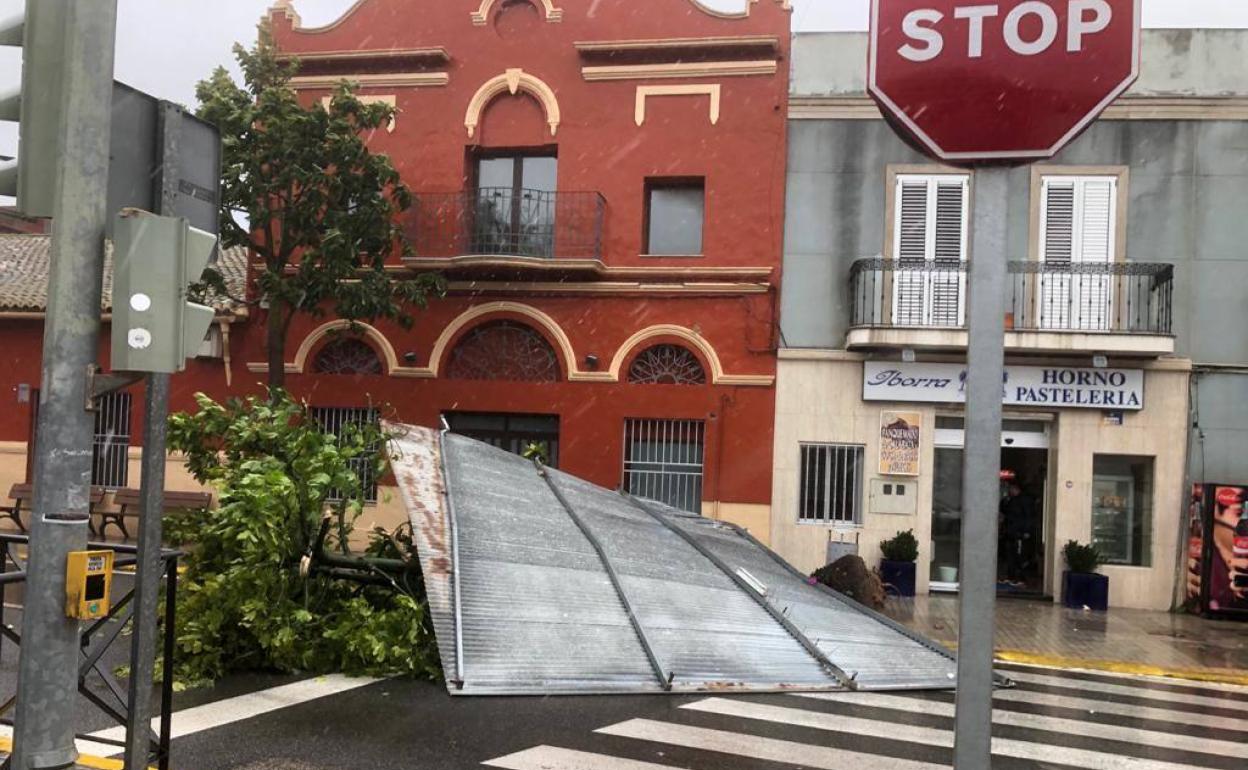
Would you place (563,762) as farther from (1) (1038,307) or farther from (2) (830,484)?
(1) (1038,307)

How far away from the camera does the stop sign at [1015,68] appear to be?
2.48 m

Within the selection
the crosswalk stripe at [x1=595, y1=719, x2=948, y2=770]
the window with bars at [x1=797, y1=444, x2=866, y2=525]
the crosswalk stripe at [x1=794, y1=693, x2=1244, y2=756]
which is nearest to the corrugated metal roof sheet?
the crosswalk stripe at [x1=794, y1=693, x2=1244, y2=756]

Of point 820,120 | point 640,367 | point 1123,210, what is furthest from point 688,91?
point 1123,210

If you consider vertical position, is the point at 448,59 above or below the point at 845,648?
above

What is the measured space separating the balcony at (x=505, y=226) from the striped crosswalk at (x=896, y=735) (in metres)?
9.44

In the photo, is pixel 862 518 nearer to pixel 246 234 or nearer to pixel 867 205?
pixel 867 205

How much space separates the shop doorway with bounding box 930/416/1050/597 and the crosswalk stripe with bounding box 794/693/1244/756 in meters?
7.51

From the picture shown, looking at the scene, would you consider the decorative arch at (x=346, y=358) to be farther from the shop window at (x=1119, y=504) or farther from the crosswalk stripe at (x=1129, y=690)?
the shop window at (x=1119, y=504)

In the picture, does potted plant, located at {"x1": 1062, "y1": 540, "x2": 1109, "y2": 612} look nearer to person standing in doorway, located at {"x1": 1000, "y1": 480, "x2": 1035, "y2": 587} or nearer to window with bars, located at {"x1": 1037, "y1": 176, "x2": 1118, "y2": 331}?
person standing in doorway, located at {"x1": 1000, "y1": 480, "x2": 1035, "y2": 587}

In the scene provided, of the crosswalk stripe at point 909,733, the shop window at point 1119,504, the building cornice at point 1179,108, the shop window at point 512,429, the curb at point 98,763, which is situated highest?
the building cornice at point 1179,108

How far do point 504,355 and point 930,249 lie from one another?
22.9 feet

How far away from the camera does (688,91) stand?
16000 millimetres

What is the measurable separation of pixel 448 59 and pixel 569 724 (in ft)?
41.7

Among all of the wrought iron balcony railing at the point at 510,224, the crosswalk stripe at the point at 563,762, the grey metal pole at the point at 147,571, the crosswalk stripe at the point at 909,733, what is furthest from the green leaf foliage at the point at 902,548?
the grey metal pole at the point at 147,571
